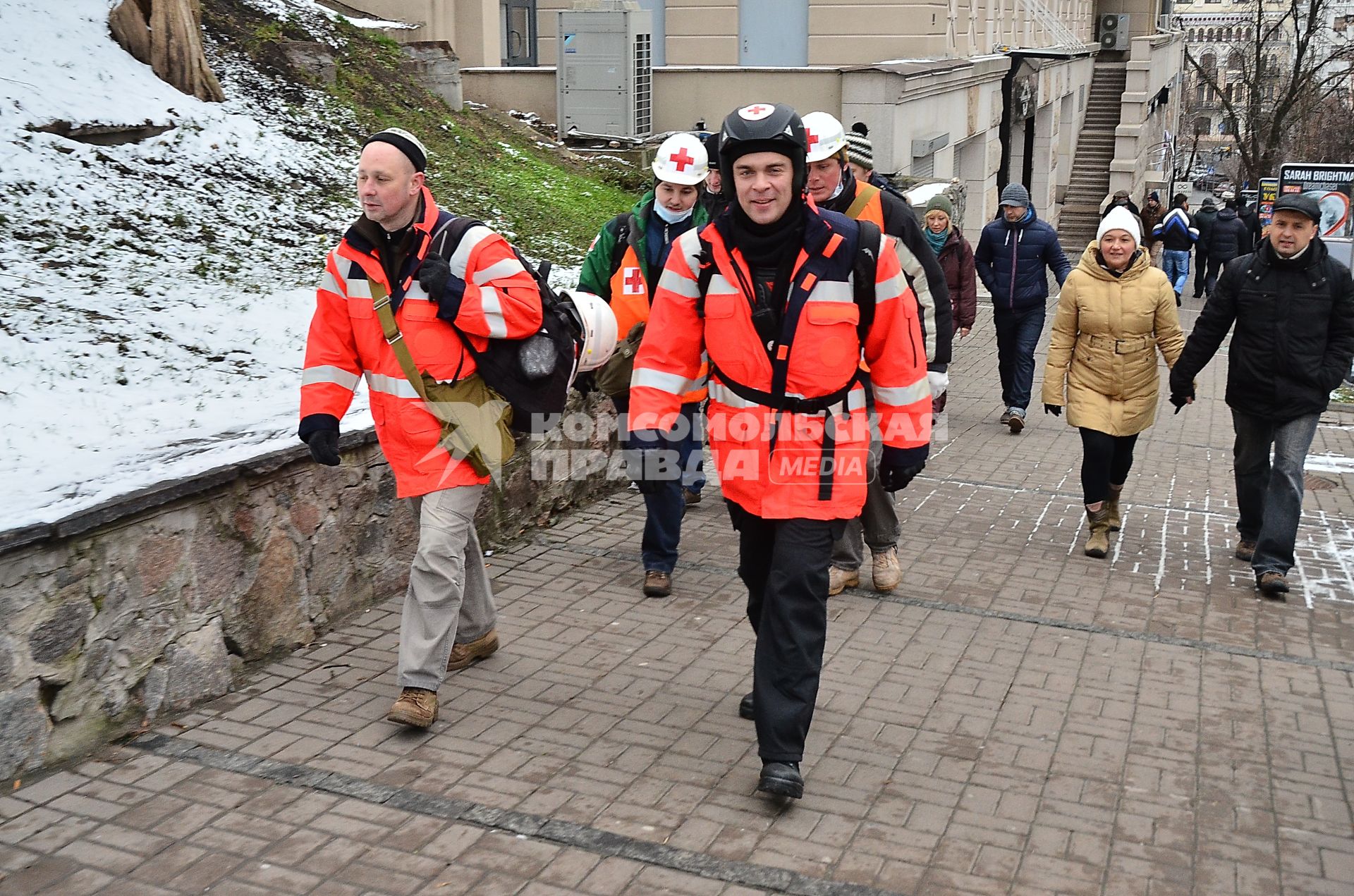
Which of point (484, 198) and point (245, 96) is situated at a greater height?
point (245, 96)

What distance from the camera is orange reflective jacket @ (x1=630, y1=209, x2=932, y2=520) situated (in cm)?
419

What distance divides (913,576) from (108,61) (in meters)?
6.03

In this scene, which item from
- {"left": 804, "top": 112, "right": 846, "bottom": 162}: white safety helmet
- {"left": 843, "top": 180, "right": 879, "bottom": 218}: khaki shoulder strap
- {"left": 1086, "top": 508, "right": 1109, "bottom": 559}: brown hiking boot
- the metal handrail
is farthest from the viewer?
the metal handrail

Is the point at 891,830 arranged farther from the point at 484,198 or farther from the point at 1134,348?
the point at 484,198

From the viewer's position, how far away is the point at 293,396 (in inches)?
238

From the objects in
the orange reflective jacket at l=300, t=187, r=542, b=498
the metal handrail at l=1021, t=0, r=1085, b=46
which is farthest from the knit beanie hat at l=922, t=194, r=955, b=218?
the metal handrail at l=1021, t=0, r=1085, b=46

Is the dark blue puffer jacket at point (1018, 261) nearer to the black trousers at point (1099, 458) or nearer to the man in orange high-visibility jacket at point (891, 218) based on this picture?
the black trousers at point (1099, 458)

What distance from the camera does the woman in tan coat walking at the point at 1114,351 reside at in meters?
7.21

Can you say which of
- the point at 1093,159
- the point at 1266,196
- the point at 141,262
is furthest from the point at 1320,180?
the point at 1093,159

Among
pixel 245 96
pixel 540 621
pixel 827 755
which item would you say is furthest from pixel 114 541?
pixel 245 96

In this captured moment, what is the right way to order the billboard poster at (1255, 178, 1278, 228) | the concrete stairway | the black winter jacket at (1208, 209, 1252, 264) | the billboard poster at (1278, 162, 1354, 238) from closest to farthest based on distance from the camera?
the billboard poster at (1278, 162, 1354, 238) → the black winter jacket at (1208, 209, 1252, 264) → the billboard poster at (1255, 178, 1278, 228) → the concrete stairway

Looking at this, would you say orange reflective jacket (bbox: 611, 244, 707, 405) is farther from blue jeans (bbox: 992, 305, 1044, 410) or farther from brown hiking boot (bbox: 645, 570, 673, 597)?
blue jeans (bbox: 992, 305, 1044, 410)

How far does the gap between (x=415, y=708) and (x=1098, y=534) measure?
3951mm

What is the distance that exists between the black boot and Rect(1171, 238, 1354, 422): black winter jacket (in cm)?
337
